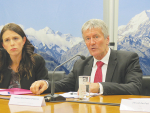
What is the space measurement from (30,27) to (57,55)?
0.77m

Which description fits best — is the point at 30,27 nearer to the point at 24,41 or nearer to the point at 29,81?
the point at 24,41

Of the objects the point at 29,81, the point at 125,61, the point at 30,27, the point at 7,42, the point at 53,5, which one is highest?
the point at 53,5

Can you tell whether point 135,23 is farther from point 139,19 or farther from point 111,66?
point 111,66

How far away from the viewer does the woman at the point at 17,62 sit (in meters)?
2.30

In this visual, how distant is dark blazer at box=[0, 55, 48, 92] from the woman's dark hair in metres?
0.05

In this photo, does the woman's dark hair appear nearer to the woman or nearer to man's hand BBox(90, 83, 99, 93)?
the woman

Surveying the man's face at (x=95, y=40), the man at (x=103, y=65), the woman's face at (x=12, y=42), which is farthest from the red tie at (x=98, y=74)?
the woman's face at (x=12, y=42)

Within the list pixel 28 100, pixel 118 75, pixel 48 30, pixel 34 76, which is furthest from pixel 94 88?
pixel 48 30

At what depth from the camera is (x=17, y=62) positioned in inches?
96.0

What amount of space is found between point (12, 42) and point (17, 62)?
29 cm

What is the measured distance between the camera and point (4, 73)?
2342 mm

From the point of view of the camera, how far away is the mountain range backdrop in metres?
3.25

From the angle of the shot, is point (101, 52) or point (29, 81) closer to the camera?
point (101, 52)

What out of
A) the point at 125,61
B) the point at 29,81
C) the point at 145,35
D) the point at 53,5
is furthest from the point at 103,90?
the point at 53,5
